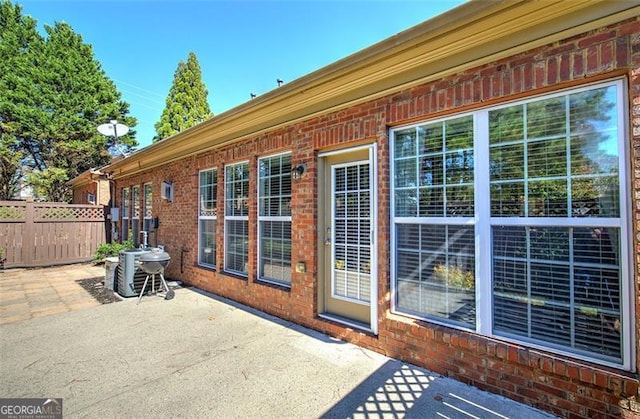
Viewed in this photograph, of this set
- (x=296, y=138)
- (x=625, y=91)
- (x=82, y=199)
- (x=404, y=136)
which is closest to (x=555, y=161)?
(x=625, y=91)

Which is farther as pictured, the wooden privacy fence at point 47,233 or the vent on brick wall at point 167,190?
the wooden privacy fence at point 47,233

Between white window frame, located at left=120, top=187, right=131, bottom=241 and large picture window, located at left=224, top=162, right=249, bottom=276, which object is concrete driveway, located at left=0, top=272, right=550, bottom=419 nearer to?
large picture window, located at left=224, top=162, right=249, bottom=276

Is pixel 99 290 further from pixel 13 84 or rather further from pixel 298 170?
pixel 13 84

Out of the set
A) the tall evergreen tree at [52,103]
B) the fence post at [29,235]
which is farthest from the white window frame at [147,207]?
the tall evergreen tree at [52,103]

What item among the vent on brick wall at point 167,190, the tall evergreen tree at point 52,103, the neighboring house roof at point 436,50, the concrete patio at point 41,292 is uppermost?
the tall evergreen tree at point 52,103

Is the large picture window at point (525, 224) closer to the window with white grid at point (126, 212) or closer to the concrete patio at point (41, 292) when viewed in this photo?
the concrete patio at point (41, 292)

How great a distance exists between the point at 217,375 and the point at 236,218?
297cm

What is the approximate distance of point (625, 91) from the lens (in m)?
1.99

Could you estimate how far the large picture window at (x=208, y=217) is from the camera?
5.96 m

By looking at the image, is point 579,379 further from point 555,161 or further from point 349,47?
point 349,47

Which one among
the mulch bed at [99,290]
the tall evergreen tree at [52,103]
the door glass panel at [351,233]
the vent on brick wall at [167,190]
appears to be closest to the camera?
the door glass panel at [351,233]

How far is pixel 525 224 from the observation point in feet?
7.81

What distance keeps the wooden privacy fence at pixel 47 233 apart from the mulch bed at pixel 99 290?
11.3ft

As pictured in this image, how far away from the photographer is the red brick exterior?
1945mm
